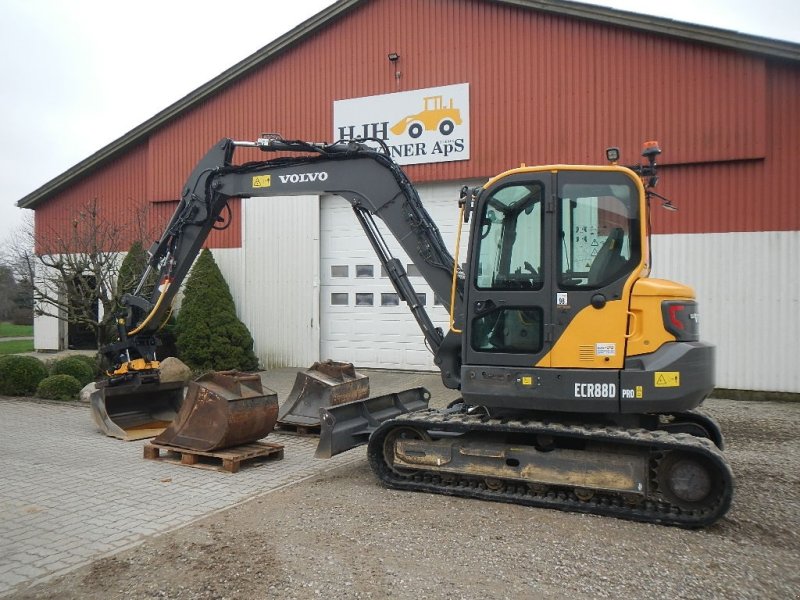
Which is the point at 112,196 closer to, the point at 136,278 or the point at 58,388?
the point at 136,278

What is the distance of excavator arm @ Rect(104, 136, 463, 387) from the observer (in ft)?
23.4

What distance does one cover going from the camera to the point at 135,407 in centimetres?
951

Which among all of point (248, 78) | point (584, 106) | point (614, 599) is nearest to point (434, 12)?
point (584, 106)

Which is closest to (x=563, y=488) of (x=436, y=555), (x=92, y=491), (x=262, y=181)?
(x=436, y=555)

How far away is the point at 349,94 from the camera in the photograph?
15156 mm

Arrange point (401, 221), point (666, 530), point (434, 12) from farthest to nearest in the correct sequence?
point (434, 12), point (401, 221), point (666, 530)

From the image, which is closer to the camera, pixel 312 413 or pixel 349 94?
pixel 312 413

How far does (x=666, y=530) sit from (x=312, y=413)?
5.08 metres

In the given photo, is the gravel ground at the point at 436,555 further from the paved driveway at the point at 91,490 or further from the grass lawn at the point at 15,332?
the grass lawn at the point at 15,332

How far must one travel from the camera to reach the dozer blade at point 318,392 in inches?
357

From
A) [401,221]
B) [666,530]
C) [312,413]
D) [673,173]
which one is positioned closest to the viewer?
[666,530]

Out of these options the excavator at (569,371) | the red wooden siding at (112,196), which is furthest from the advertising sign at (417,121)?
the excavator at (569,371)

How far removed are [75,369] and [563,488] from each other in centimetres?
1006

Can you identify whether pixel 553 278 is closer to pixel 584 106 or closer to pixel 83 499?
pixel 83 499
